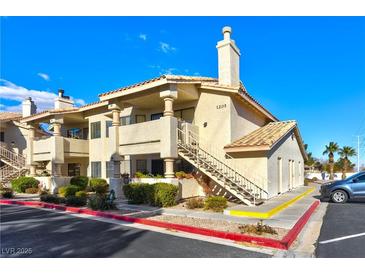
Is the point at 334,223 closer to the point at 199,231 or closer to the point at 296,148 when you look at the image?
the point at 199,231

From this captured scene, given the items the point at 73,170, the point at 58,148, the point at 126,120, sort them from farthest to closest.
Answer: the point at 73,170 → the point at 58,148 → the point at 126,120

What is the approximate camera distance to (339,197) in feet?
47.3

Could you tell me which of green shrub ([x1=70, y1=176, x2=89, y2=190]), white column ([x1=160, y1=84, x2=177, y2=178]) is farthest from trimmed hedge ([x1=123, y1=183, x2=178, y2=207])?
green shrub ([x1=70, y1=176, x2=89, y2=190])

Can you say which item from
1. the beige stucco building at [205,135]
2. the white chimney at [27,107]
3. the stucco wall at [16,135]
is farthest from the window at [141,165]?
the stucco wall at [16,135]

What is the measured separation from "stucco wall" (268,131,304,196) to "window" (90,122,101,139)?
531 inches

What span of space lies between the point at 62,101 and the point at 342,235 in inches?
966

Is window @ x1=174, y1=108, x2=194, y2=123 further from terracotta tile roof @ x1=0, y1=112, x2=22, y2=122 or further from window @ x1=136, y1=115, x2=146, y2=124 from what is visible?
terracotta tile roof @ x1=0, y1=112, x2=22, y2=122

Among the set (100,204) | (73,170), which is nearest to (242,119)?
(100,204)

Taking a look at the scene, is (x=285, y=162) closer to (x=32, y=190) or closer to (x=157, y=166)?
(x=157, y=166)

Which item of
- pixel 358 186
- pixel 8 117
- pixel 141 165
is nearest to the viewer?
pixel 358 186

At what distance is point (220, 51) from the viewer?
16.1m

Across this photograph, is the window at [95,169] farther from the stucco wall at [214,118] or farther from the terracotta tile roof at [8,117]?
the terracotta tile roof at [8,117]

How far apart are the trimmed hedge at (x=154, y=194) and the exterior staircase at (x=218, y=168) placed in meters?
1.96

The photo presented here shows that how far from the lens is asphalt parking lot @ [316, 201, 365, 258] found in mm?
6031
